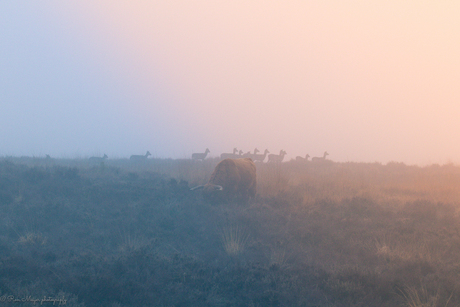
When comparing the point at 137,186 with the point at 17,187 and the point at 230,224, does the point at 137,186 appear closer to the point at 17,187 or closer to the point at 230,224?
the point at 17,187

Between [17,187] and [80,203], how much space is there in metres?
2.43

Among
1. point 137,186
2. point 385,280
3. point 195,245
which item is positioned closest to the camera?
point 385,280

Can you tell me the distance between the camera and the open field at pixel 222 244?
5082 millimetres

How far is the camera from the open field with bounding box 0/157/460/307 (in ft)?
16.7

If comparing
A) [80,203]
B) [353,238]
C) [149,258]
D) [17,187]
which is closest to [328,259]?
[353,238]

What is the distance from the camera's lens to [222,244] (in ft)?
25.6

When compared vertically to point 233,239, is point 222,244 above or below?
below

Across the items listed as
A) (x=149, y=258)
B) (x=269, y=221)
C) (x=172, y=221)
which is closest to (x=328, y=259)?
(x=269, y=221)

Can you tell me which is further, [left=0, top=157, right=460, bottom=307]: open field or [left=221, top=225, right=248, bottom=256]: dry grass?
[left=221, top=225, right=248, bottom=256]: dry grass

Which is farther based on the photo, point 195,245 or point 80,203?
point 80,203

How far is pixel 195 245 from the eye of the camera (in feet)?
25.9

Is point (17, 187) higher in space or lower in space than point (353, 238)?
higher

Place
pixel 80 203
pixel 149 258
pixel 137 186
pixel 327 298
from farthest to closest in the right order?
pixel 137 186
pixel 80 203
pixel 149 258
pixel 327 298

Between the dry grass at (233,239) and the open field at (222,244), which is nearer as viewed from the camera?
the open field at (222,244)
